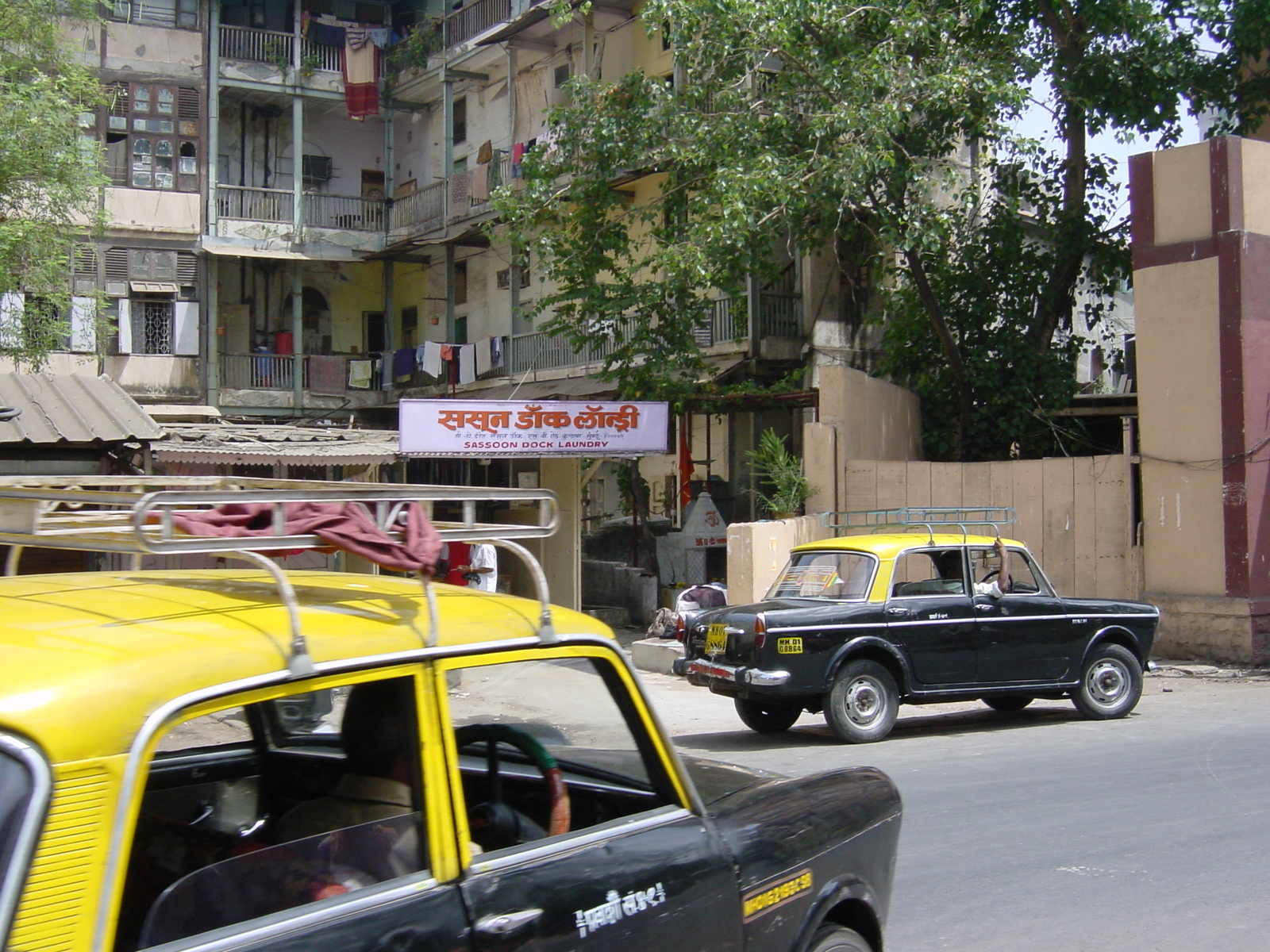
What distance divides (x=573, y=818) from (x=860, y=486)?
44.5 feet

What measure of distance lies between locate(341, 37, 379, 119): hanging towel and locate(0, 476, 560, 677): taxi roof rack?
28.1 m

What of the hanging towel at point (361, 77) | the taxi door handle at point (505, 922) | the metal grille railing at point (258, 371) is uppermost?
the hanging towel at point (361, 77)

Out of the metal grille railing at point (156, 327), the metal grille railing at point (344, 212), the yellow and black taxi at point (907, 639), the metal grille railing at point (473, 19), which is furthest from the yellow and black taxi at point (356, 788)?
the metal grille railing at point (344, 212)

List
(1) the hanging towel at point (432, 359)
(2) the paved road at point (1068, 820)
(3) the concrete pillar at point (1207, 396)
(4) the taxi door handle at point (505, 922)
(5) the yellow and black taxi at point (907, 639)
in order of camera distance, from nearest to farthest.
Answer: (4) the taxi door handle at point (505, 922) < (2) the paved road at point (1068, 820) < (5) the yellow and black taxi at point (907, 639) < (3) the concrete pillar at point (1207, 396) < (1) the hanging towel at point (432, 359)

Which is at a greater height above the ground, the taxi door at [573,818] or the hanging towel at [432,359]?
the hanging towel at [432,359]

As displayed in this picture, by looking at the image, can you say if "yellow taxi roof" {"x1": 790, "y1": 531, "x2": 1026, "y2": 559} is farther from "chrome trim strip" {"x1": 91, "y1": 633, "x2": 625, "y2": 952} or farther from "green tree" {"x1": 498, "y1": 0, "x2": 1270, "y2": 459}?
"chrome trim strip" {"x1": 91, "y1": 633, "x2": 625, "y2": 952}

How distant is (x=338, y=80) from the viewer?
29.5 metres

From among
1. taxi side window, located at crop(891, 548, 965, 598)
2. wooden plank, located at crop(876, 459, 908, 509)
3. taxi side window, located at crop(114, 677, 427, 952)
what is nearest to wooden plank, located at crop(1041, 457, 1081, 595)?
wooden plank, located at crop(876, 459, 908, 509)

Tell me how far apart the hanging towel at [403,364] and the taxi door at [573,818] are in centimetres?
2686

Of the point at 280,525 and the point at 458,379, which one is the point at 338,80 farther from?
the point at 280,525

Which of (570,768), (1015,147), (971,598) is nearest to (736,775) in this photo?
(570,768)

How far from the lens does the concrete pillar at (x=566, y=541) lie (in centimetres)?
1797

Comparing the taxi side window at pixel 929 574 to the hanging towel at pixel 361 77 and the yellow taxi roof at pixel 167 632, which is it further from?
the hanging towel at pixel 361 77

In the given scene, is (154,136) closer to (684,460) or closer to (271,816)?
(684,460)
